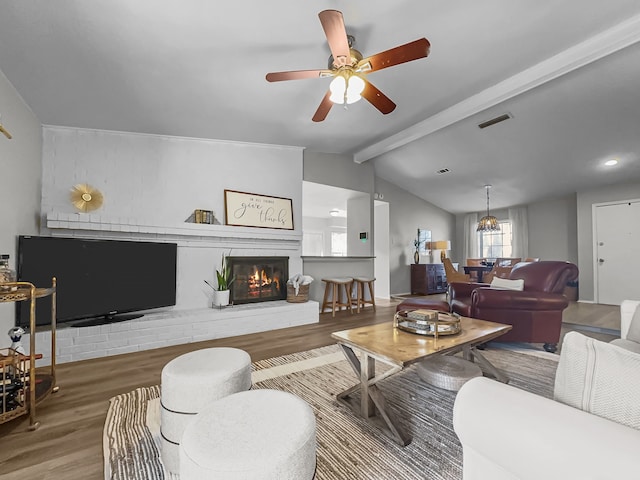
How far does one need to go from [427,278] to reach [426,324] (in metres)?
5.24

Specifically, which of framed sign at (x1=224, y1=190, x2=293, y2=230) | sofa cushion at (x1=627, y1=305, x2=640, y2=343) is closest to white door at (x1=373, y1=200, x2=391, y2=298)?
framed sign at (x1=224, y1=190, x2=293, y2=230)

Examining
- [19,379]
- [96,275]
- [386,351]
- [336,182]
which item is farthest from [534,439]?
[336,182]

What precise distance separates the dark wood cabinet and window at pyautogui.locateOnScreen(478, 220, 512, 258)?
1.63m

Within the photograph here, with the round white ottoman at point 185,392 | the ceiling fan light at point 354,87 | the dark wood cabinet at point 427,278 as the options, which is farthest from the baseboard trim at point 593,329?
the round white ottoman at point 185,392

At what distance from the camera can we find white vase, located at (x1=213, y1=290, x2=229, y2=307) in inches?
134

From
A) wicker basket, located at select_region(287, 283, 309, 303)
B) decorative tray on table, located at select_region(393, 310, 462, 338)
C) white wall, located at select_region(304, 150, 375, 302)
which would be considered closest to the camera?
decorative tray on table, located at select_region(393, 310, 462, 338)

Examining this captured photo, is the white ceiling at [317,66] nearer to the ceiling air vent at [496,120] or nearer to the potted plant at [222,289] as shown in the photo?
the ceiling air vent at [496,120]

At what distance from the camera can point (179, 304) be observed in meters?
3.35

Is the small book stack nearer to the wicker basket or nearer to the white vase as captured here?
the white vase

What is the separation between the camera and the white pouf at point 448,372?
1882 mm

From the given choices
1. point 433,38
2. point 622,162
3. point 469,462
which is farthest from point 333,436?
point 622,162

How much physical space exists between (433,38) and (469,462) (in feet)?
8.80

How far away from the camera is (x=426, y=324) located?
1.73 metres

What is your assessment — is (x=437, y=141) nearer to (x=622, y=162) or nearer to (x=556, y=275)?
(x=556, y=275)
